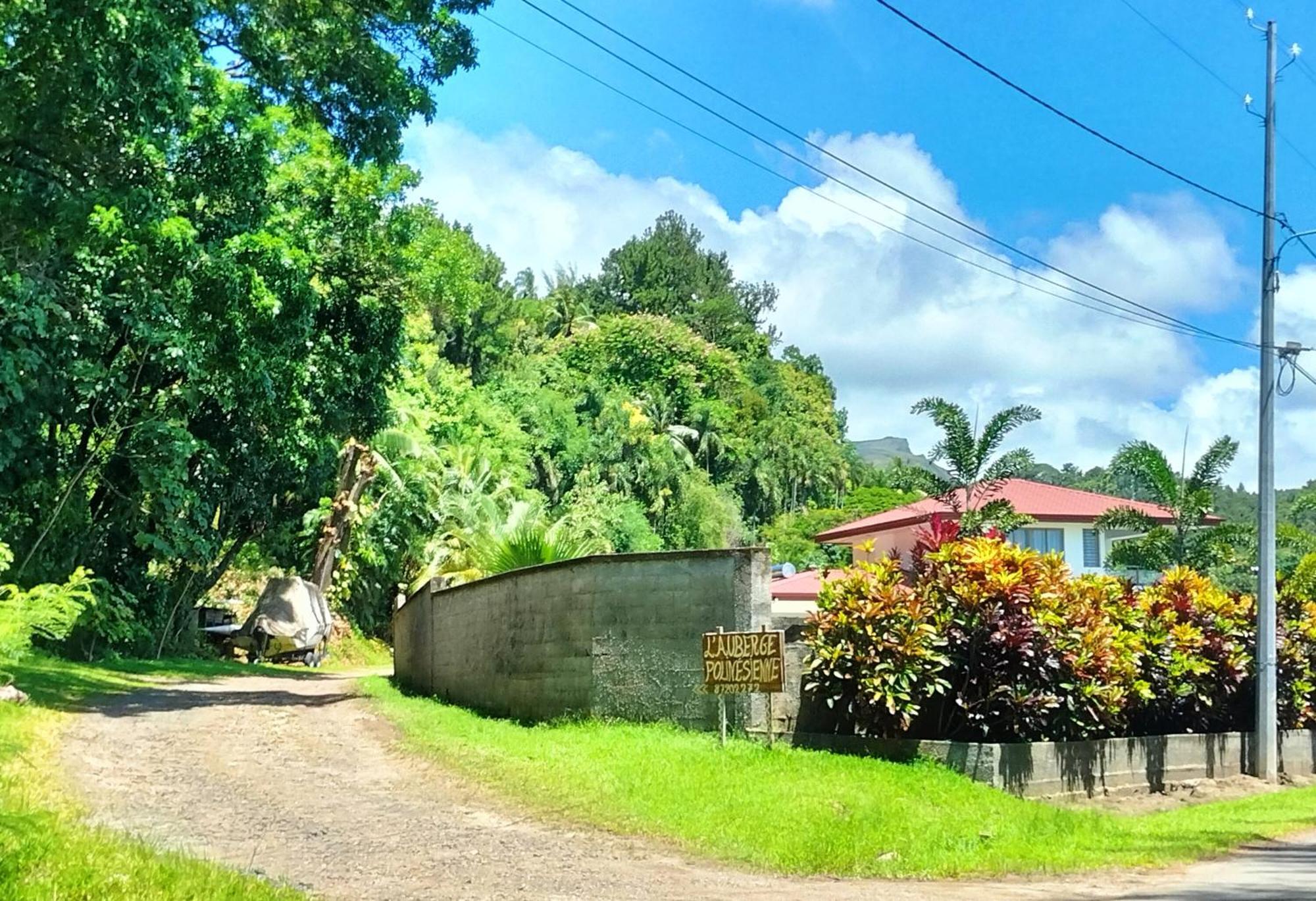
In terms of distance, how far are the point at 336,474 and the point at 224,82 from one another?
1929cm

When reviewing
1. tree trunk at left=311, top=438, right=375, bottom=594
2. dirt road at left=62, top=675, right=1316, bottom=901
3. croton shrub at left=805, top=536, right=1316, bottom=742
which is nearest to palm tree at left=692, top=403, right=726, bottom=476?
tree trunk at left=311, top=438, right=375, bottom=594

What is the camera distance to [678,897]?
7711 millimetres

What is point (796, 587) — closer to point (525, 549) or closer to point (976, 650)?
point (525, 549)

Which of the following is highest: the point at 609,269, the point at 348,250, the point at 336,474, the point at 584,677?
the point at 609,269

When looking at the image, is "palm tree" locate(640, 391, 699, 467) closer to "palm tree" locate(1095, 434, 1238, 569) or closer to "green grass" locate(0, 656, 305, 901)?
"palm tree" locate(1095, 434, 1238, 569)

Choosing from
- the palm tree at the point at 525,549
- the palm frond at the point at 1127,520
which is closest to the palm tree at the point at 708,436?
the palm frond at the point at 1127,520

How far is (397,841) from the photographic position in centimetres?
904

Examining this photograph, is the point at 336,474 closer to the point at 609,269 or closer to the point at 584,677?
the point at 584,677

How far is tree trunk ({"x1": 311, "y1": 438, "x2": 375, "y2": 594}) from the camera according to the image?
33.9 meters

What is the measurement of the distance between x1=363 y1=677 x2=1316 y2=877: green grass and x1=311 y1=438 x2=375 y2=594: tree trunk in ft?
70.5

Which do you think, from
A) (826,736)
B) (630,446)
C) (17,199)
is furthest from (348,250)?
(630,446)

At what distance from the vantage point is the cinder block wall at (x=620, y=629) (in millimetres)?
12430

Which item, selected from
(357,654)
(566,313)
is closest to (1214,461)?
(357,654)

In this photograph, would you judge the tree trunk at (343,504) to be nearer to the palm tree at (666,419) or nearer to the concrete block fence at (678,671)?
the concrete block fence at (678,671)
